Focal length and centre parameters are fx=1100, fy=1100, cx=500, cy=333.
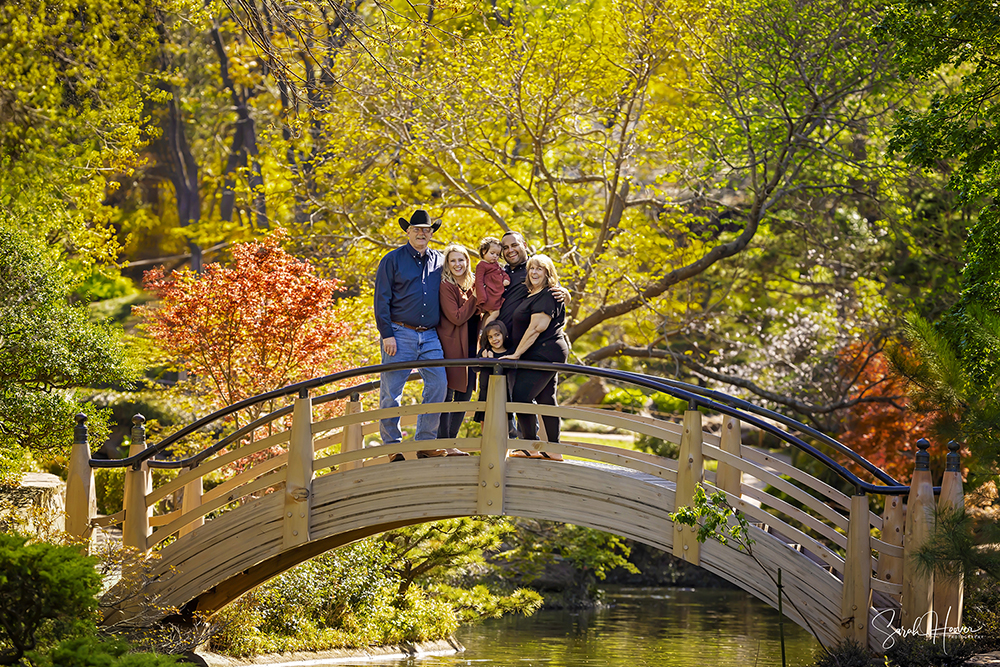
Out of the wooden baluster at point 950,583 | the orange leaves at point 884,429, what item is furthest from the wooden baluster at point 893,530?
the orange leaves at point 884,429

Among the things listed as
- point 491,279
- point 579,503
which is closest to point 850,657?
point 579,503

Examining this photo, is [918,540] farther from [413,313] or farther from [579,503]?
[413,313]

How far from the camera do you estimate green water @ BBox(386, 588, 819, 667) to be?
11492 millimetres

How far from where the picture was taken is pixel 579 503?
8.19 meters

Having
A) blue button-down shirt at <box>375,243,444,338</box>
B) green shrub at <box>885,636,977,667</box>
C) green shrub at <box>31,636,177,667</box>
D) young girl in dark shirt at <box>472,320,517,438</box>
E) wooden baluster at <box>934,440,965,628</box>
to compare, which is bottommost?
green shrub at <box>31,636,177,667</box>

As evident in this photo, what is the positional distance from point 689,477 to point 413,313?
2.43m

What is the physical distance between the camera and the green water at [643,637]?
11492mm

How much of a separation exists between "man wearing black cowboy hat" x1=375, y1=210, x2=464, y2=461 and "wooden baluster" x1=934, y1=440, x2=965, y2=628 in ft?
11.6

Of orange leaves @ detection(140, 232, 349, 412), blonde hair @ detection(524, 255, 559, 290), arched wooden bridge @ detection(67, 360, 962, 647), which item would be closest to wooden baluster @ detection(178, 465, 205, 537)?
arched wooden bridge @ detection(67, 360, 962, 647)

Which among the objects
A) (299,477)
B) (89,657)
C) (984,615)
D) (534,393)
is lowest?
(89,657)

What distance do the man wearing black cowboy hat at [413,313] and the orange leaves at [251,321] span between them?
4.05 m

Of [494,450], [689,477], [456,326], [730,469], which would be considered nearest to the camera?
[689,477]

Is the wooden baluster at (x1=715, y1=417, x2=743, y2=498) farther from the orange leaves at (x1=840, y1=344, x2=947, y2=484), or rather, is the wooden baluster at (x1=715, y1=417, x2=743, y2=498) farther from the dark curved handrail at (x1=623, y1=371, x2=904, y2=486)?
the orange leaves at (x1=840, y1=344, x2=947, y2=484)

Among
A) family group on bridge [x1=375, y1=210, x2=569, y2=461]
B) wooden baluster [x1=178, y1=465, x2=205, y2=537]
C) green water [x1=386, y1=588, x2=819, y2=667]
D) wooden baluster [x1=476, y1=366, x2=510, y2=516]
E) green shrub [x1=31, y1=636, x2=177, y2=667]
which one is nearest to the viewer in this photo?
green shrub [x1=31, y1=636, x2=177, y2=667]
